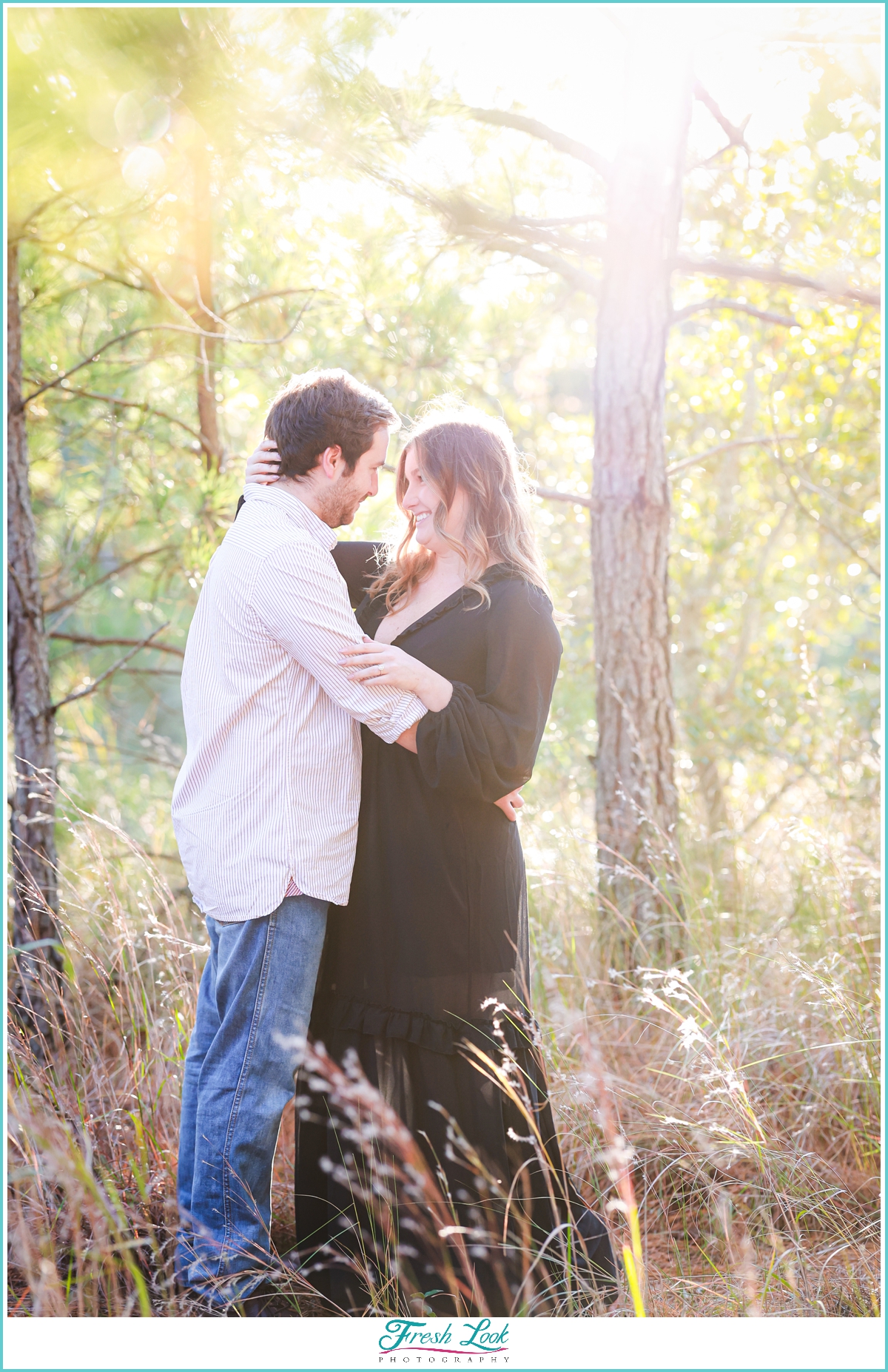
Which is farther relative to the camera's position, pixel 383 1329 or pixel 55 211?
pixel 55 211

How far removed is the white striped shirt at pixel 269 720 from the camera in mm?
1463

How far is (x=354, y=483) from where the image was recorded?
5.45 ft

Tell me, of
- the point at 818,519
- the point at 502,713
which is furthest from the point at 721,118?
the point at 818,519

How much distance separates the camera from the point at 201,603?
157 centimetres

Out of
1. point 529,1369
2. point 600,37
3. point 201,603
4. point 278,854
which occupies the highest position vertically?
point 600,37

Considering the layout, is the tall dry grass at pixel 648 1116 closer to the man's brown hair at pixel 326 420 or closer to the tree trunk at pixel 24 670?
the tree trunk at pixel 24 670

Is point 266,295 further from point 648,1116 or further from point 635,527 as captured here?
point 648,1116

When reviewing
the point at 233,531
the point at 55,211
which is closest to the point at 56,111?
the point at 55,211

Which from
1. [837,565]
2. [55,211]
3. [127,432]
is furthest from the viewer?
[837,565]

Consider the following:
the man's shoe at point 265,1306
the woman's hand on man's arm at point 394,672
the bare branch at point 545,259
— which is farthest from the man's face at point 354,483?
the man's shoe at point 265,1306

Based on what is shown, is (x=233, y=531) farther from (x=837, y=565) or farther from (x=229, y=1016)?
(x=837, y=565)

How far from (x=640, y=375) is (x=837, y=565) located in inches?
113

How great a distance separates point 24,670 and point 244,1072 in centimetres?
126

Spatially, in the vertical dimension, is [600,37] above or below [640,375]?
above
